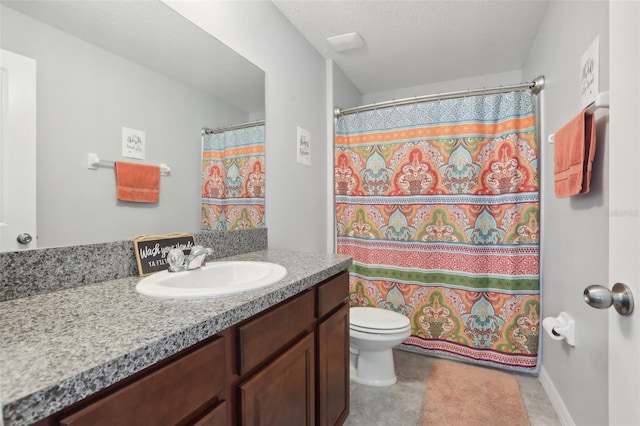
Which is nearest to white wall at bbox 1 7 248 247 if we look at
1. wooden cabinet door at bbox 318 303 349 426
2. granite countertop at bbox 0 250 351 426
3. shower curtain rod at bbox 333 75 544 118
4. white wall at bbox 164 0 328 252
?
granite countertop at bbox 0 250 351 426

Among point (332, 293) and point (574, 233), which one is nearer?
point (332, 293)

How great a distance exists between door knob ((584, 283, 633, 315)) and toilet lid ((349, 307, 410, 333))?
4.22 feet

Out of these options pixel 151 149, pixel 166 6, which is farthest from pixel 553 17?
pixel 151 149

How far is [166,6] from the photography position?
117 cm

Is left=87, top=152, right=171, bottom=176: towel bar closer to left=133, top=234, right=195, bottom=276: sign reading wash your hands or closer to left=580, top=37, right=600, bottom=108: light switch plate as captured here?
left=133, top=234, right=195, bottom=276: sign reading wash your hands

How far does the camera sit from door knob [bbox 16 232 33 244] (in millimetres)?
792

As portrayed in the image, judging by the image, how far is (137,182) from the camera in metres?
1.05

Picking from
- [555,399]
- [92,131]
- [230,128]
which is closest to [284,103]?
[230,128]

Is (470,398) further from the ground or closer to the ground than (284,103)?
closer to the ground

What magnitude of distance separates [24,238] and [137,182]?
34 centimetres
